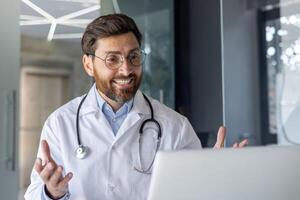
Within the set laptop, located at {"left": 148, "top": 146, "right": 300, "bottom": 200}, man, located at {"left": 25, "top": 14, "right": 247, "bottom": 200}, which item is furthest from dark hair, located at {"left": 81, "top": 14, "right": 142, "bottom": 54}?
laptop, located at {"left": 148, "top": 146, "right": 300, "bottom": 200}

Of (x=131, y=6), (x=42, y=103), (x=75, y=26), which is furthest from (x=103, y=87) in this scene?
(x=42, y=103)

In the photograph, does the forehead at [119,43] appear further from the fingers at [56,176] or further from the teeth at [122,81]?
the fingers at [56,176]

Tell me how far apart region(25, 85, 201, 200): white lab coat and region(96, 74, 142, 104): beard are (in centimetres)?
5

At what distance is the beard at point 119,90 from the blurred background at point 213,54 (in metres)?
1.45

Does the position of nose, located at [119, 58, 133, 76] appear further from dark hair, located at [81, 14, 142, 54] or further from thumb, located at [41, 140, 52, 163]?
thumb, located at [41, 140, 52, 163]

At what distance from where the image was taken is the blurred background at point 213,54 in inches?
121

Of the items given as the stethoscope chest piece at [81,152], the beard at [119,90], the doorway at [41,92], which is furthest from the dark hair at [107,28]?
the doorway at [41,92]

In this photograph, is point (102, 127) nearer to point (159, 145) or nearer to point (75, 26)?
point (159, 145)

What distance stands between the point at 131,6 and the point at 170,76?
618mm

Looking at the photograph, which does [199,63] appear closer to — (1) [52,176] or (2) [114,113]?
(2) [114,113]

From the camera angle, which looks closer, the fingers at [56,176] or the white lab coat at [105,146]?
the fingers at [56,176]

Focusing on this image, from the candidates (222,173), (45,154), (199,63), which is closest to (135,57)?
(45,154)

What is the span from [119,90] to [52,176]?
40cm

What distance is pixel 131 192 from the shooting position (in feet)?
4.10
